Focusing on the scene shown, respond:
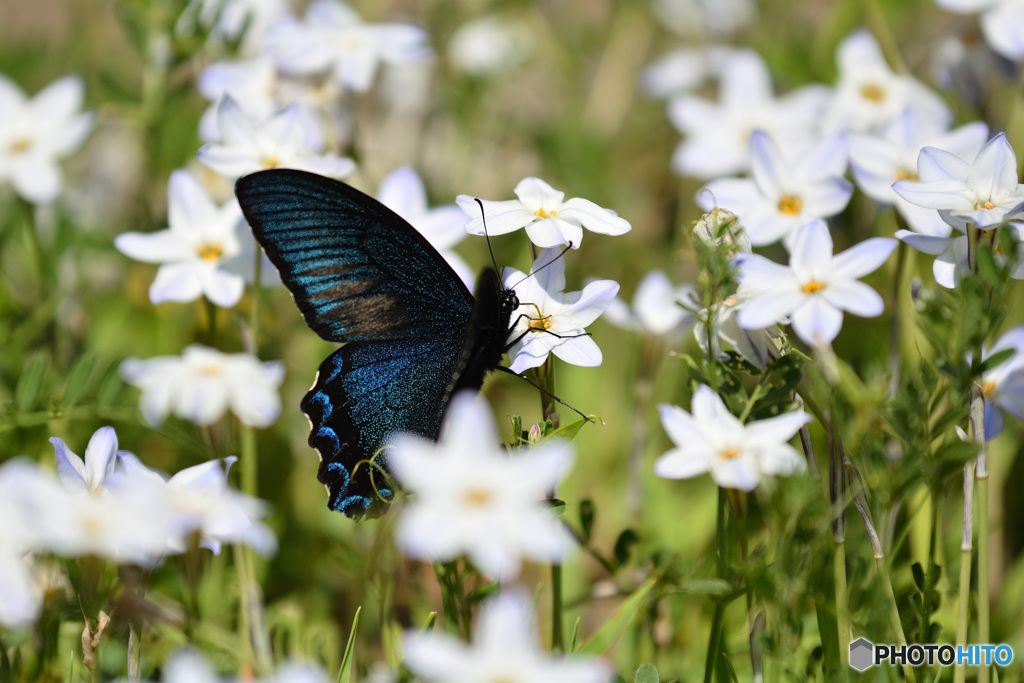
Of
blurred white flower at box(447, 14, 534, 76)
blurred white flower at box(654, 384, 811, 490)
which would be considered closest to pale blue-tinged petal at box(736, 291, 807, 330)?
blurred white flower at box(654, 384, 811, 490)

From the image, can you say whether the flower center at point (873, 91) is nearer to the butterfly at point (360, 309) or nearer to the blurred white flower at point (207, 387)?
the butterfly at point (360, 309)

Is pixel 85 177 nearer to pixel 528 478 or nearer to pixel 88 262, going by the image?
pixel 88 262

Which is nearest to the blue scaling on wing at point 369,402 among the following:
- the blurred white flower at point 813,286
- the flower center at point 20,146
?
the blurred white flower at point 813,286

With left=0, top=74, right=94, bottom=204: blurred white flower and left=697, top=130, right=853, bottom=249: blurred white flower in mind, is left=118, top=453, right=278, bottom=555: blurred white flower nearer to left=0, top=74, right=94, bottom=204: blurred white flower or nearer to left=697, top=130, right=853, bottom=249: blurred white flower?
left=697, top=130, right=853, bottom=249: blurred white flower

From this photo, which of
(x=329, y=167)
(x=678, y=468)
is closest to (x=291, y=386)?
(x=329, y=167)

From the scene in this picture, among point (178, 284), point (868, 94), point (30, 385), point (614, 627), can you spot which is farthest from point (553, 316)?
point (868, 94)
